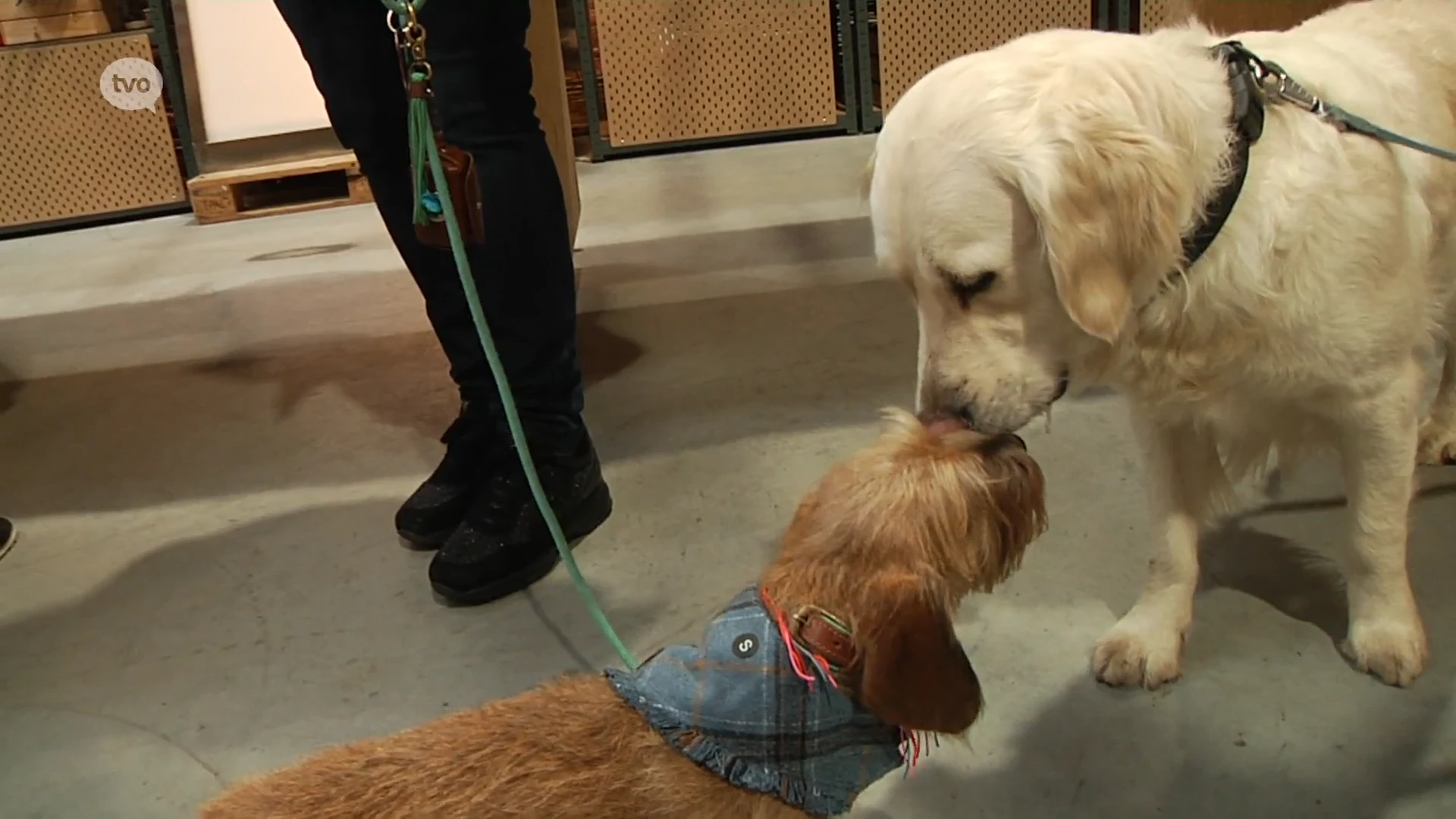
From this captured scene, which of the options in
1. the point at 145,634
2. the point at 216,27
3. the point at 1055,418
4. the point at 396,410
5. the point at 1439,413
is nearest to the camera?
the point at 145,634

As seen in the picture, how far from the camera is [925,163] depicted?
128 centimetres

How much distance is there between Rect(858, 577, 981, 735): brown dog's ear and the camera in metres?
1.08

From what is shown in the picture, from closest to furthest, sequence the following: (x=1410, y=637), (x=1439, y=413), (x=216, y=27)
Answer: (x=1410, y=637)
(x=1439, y=413)
(x=216, y=27)

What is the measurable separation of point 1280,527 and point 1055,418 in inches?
21.7

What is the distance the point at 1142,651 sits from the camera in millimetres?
1586

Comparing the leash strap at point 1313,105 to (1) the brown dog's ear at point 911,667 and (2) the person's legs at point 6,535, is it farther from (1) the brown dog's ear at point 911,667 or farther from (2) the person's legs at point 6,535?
(2) the person's legs at point 6,535

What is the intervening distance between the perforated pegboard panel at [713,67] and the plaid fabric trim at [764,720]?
4.37m

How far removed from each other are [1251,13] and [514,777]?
229cm

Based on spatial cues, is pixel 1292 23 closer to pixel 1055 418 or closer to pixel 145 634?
pixel 1055 418

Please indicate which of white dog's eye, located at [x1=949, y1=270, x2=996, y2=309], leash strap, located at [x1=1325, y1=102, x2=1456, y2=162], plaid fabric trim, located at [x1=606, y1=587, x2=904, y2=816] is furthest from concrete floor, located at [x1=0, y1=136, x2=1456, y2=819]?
leash strap, located at [x1=1325, y1=102, x2=1456, y2=162]

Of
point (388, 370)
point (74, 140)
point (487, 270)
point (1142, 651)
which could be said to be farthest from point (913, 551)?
point (74, 140)

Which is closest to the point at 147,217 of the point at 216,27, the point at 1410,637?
the point at 216,27

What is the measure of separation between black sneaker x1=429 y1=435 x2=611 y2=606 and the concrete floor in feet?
0.15

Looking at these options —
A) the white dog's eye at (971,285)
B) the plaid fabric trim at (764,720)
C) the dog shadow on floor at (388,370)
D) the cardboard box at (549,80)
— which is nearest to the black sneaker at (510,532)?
the dog shadow on floor at (388,370)
